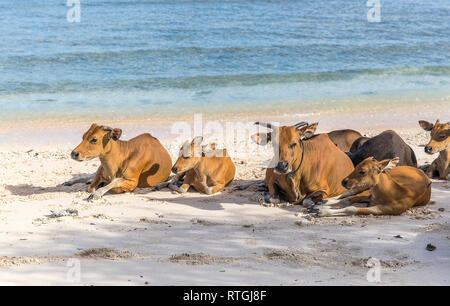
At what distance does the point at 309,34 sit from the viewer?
2783 cm

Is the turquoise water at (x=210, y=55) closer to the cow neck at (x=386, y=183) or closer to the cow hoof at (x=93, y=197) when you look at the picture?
the cow hoof at (x=93, y=197)

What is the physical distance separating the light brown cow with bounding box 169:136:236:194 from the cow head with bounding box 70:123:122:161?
104 centimetres

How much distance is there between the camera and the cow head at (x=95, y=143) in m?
10.4

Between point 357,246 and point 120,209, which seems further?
point 120,209

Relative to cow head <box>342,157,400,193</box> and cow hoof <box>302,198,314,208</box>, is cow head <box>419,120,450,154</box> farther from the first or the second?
cow hoof <box>302,198,314,208</box>

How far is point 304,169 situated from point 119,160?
2814 mm

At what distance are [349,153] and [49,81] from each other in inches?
480

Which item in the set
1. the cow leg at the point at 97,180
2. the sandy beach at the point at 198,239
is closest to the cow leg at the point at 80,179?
the sandy beach at the point at 198,239

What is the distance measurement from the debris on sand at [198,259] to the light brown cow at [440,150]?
4859mm

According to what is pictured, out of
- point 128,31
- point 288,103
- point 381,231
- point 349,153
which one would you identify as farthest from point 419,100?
point 128,31

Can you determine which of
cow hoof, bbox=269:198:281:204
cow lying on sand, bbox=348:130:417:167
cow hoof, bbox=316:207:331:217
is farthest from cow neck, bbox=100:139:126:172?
cow lying on sand, bbox=348:130:417:167

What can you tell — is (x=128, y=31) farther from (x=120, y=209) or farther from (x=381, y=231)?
(x=381, y=231)

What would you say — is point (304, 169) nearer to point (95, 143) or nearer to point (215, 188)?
point (215, 188)

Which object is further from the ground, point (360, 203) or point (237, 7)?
point (237, 7)
